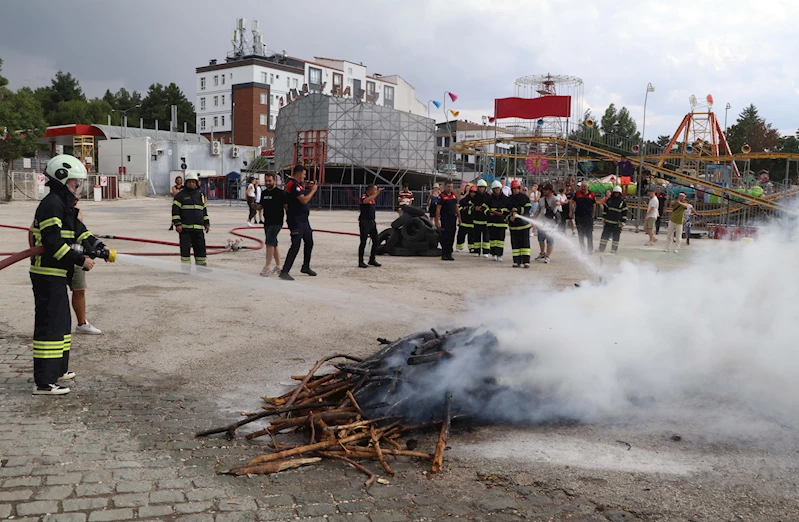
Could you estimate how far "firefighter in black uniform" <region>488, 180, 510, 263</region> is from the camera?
1423 centimetres

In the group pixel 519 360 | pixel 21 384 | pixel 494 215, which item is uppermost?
pixel 494 215

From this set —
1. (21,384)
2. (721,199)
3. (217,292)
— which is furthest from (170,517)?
(721,199)

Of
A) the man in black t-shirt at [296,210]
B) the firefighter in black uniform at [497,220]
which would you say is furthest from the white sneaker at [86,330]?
the firefighter in black uniform at [497,220]

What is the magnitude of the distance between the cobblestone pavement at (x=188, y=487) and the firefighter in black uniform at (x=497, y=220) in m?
10.6

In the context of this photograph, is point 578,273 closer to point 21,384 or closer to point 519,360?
point 519,360

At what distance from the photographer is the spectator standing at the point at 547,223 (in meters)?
14.6

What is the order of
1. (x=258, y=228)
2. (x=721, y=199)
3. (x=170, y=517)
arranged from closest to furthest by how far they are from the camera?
(x=170, y=517), (x=258, y=228), (x=721, y=199)

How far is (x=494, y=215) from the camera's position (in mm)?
14367

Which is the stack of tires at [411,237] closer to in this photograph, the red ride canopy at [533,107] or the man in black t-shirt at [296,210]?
the man in black t-shirt at [296,210]

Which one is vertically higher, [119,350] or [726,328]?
[726,328]

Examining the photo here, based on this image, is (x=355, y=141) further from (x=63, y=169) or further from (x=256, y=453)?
(x=256, y=453)

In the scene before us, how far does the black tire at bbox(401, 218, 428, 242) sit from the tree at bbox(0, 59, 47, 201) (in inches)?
1439

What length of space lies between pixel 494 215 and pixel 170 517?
1191cm

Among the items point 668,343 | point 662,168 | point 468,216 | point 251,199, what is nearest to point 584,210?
point 468,216
